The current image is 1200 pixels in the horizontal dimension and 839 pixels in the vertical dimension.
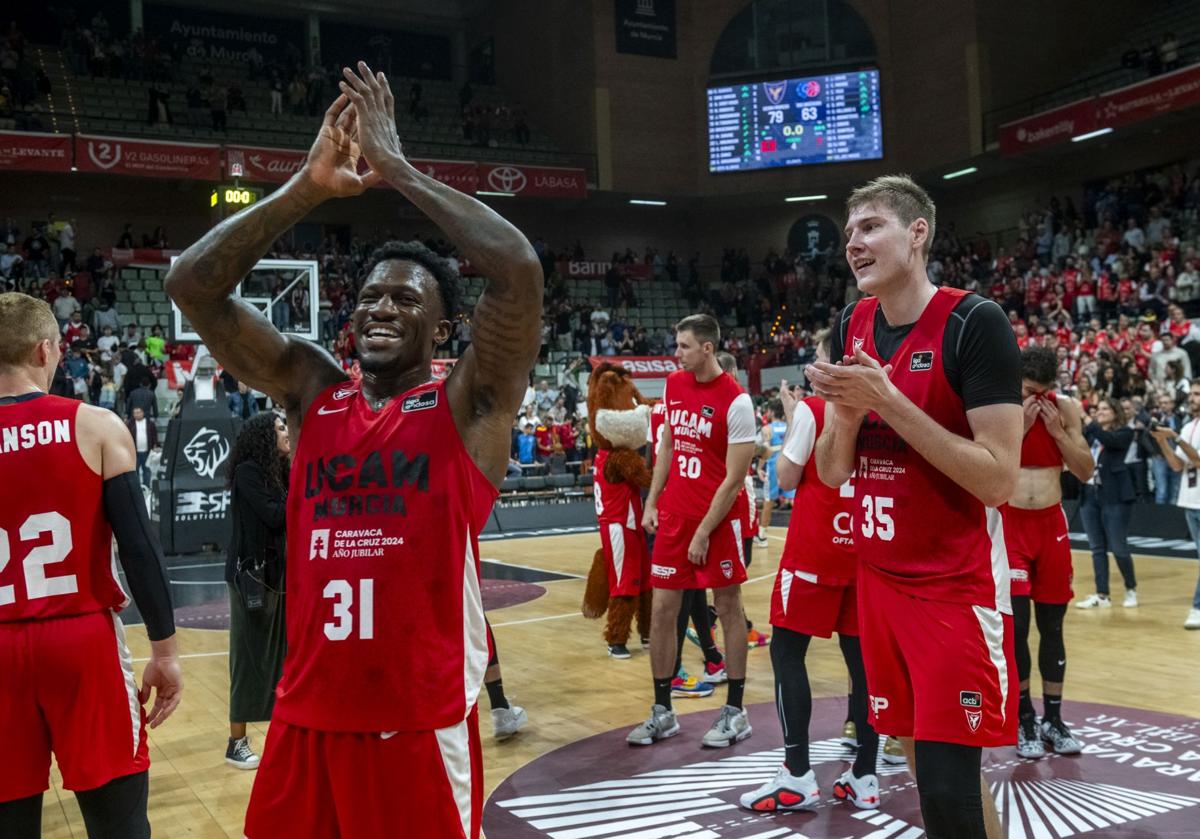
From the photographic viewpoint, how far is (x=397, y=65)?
3188cm

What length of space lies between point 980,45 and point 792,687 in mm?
25793

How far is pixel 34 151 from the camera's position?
71.1 ft

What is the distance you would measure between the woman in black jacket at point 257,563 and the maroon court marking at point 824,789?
1330mm

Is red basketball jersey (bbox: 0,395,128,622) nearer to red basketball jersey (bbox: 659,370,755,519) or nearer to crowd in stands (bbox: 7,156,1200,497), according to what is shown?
red basketball jersey (bbox: 659,370,755,519)

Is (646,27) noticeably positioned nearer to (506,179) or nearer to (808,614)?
(506,179)

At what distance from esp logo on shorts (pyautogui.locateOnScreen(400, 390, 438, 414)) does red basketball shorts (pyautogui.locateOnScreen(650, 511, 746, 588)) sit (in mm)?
3271

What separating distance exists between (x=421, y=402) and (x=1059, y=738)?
13.1ft

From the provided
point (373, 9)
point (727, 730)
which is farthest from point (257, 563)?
point (373, 9)

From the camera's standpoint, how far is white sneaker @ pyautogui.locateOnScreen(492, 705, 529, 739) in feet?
18.9

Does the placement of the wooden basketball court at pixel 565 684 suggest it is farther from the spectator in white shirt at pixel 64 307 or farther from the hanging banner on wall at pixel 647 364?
the hanging banner on wall at pixel 647 364

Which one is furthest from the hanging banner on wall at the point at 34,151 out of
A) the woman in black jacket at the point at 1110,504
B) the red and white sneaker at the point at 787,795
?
the red and white sneaker at the point at 787,795

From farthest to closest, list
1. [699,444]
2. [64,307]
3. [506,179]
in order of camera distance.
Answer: [506,179], [64,307], [699,444]

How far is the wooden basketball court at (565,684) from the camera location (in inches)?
198

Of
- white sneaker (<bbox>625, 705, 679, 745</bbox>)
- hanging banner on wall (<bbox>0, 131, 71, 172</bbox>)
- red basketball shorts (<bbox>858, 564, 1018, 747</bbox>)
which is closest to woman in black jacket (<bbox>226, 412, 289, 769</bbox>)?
white sneaker (<bbox>625, 705, 679, 745</bbox>)
